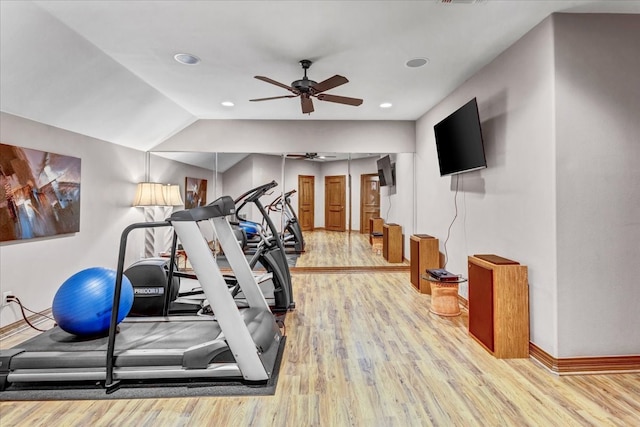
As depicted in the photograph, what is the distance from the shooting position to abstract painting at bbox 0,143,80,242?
3080 mm

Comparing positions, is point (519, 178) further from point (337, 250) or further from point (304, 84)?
point (337, 250)

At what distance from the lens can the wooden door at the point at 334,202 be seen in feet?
19.3

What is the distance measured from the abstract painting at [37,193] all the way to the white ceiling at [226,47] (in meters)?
0.43

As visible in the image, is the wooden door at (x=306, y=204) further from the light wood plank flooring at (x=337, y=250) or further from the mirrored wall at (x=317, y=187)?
the light wood plank flooring at (x=337, y=250)

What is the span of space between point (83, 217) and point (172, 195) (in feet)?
4.88

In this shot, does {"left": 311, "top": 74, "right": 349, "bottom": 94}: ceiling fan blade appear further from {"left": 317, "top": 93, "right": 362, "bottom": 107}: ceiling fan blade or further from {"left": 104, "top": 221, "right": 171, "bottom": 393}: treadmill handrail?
{"left": 104, "top": 221, "right": 171, "bottom": 393}: treadmill handrail

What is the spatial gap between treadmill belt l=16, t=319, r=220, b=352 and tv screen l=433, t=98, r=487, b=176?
287 centimetres

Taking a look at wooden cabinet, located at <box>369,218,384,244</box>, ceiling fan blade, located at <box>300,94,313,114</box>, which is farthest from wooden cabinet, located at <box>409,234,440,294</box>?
ceiling fan blade, located at <box>300,94,313,114</box>

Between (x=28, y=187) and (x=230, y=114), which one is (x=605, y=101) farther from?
(x=28, y=187)

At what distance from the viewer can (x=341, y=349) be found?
2.81 meters

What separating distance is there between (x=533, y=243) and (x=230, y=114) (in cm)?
448

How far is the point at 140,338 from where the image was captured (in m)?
2.46

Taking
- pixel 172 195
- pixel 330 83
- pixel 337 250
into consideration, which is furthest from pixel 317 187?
pixel 330 83

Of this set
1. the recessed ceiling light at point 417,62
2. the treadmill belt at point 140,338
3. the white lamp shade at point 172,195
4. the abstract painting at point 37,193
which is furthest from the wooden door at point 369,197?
the abstract painting at point 37,193
